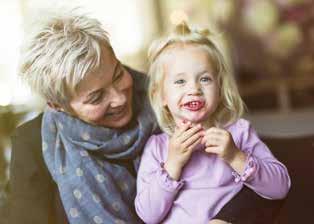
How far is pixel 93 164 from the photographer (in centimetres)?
69

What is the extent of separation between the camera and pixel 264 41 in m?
1.80

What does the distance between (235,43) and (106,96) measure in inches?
45.1

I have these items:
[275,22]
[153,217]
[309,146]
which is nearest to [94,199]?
[153,217]

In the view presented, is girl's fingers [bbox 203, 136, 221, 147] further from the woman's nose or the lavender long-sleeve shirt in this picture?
the woman's nose

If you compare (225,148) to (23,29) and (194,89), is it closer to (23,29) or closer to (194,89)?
(194,89)

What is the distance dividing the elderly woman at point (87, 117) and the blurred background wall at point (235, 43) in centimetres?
3

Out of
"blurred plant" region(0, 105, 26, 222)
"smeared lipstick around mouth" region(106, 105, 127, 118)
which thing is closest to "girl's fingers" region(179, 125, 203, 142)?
"smeared lipstick around mouth" region(106, 105, 127, 118)

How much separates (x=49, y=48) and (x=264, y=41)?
4.18 ft

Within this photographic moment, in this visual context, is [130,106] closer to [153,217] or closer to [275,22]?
[153,217]

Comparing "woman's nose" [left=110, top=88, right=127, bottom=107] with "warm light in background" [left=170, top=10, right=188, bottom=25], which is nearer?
"woman's nose" [left=110, top=88, right=127, bottom=107]

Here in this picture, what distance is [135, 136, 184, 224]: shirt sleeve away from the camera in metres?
0.62

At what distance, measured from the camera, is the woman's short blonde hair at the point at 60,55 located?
65 cm

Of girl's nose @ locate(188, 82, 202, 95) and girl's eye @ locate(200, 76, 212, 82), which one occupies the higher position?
girl's eye @ locate(200, 76, 212, 82)

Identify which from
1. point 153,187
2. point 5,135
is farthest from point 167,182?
point 5,135
